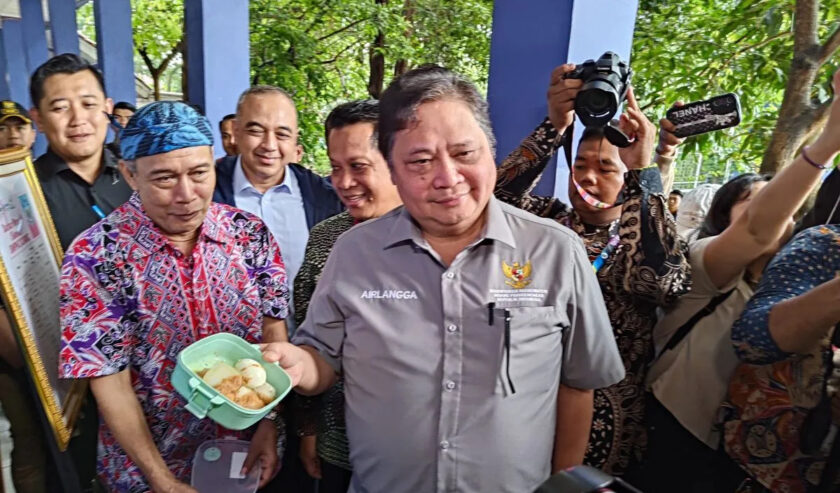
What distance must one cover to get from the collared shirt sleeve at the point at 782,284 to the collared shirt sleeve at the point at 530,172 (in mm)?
591

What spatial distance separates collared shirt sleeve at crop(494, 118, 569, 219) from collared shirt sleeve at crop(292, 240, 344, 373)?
0.66 meters

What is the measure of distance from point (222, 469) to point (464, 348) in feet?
2.65

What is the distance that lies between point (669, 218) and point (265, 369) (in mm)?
1100

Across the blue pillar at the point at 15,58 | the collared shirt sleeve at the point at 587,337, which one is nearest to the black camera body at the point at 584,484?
the collared shirt sleeve at the point at 587,337

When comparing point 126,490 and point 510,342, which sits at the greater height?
point 510,342

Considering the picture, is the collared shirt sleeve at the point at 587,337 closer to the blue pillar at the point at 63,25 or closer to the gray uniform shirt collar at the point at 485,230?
the gray uniform shirt collar at the point at 485,230

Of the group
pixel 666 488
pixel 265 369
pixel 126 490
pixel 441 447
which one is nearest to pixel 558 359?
pixel 441 447

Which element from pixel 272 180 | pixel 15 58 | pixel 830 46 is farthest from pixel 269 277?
pixel 15 58

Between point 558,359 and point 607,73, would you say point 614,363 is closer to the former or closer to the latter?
point 558,359

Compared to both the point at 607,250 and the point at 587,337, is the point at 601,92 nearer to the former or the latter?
the point at 607,250

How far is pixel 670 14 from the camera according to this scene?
15.6 ft

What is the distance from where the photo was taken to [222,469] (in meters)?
1.54

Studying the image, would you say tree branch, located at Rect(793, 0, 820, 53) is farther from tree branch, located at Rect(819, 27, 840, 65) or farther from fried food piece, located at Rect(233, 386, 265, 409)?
fried food piece, located at Rect(233, 386, 265, 409)

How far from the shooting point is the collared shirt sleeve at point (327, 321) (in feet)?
4.34
